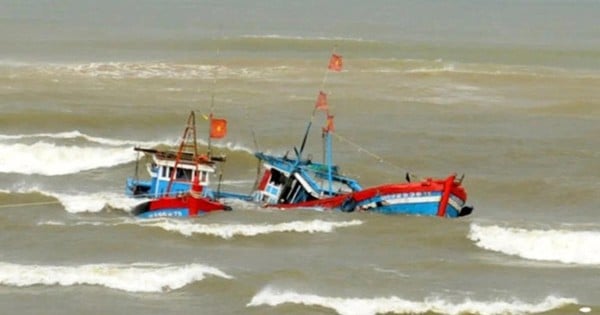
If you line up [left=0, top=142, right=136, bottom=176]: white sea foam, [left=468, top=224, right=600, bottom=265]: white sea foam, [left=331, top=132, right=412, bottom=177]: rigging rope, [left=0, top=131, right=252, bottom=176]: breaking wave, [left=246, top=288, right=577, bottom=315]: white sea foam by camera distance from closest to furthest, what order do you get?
[left=246, top=288, right=577, bottom=315]: white sea foam < [left=468, top=224, right=600, bottom=265]: white sea foam < [left=0, top=142, right=136, bottom=176]: white sea foam < [left=0, top=131, right=252, bottom=176]: breaking wave < [left=331, top=132, right=412, bottom=177]: rigging rope

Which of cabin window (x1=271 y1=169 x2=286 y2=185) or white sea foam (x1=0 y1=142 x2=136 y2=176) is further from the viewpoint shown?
white sea foam (x1=0 y1=142 x2=136 y2=176)

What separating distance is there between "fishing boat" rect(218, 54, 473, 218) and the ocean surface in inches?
19.2

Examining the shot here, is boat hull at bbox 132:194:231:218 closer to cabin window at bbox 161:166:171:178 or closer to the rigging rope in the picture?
cabin window at bbox 161:166:171:178

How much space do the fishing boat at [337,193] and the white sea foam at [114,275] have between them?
7196mm

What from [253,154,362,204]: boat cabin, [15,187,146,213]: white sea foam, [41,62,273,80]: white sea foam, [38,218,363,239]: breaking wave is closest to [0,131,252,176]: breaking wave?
[15,187,146,213]: white sea foam

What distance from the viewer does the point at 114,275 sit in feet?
82.9

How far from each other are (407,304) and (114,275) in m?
5.20

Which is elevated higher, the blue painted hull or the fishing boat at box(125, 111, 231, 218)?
the fishing boat at box(125, 111, 231, 218)

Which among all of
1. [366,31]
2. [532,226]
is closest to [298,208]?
[532,226]

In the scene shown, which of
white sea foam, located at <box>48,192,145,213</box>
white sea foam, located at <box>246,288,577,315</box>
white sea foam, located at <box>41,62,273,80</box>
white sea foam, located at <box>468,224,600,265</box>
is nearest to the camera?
white sea foam, located at <box>246,288,577,315</box>

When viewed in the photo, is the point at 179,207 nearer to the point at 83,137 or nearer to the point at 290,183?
the point at 290,183

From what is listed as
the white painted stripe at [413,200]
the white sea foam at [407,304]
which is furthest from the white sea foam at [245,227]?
the white sea foam at [407,304]

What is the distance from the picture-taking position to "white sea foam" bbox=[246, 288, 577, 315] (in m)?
23.1

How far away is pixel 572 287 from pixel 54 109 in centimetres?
3056
